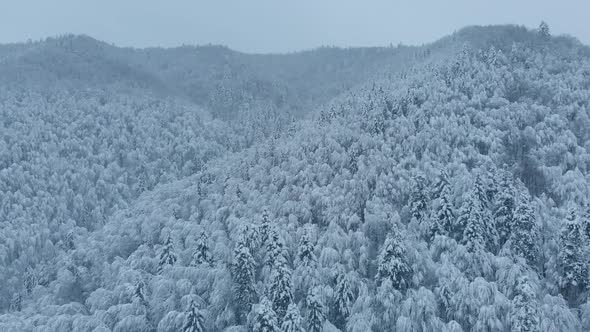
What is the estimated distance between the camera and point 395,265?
120ft

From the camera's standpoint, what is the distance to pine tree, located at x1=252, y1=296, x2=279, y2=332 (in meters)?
33.0

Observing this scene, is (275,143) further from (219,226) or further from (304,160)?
(219,226)

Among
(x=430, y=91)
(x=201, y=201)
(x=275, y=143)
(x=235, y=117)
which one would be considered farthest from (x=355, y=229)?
(x=235, y=117)

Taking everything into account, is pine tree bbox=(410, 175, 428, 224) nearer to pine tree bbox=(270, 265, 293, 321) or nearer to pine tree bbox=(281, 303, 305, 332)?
pine tree bbox=(270, 265, 293, 321)

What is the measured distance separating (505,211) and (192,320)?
82.7ft

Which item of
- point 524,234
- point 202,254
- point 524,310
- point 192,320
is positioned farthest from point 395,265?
point 202,254

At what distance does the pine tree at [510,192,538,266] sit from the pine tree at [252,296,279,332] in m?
18.7

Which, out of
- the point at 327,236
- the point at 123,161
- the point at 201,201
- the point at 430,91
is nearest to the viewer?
the point at 327,236

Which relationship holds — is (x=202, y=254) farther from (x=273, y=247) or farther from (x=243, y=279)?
(x=273, y=247)

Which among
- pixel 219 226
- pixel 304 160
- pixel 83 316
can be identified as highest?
pixel 304 160

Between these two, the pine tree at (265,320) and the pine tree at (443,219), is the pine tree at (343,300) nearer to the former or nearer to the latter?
the pine tree at (265,320)

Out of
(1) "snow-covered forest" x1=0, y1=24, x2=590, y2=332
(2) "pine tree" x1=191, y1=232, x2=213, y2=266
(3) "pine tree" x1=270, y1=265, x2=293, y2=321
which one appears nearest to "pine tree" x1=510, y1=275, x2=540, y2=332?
(1) "snow-covered forest" x1=0, y1=24, x2=590, y2=332

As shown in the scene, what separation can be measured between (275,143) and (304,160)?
31.1 feet

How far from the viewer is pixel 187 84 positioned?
112875 millimetres
